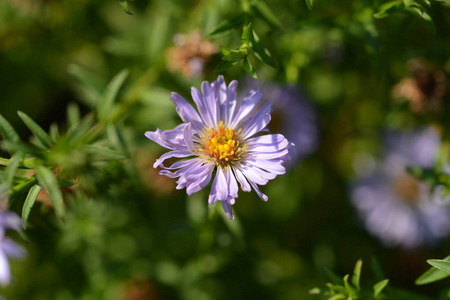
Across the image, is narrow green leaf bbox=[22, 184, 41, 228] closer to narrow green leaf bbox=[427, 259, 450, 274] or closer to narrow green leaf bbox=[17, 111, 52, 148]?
narrow green leaf bbox=[17, 111, 52, 148]

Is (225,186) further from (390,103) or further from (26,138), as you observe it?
(26,138)

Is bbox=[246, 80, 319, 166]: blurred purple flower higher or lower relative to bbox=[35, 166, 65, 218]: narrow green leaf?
higher

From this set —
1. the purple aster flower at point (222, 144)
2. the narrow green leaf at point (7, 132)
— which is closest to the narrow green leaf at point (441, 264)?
the purple aster flower at point (222, 144)

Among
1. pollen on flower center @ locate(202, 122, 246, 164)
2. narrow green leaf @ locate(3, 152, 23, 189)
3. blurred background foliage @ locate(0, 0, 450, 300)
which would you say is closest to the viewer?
narrow green leaf @ locate(3, 152, 23, 189)

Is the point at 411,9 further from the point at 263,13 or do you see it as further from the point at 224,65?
the point at 224,65

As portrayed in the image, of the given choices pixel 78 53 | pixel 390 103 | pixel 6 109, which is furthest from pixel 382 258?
pixel 6 109

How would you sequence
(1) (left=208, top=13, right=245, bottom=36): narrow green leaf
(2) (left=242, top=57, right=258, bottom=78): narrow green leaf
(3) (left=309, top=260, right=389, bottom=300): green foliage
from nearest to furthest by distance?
(2) (left=242, top=57, right=258, bottom=78): narrow green leaf < (3) (left=309, top=260, right=389, bottom=300): green foliage < (1) (left=208, top=13, right=245, bottom=36): narrow green leaf

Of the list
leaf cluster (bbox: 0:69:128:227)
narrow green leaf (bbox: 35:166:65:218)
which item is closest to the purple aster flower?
leaf cluster (bbox: 0:69:128:227)
